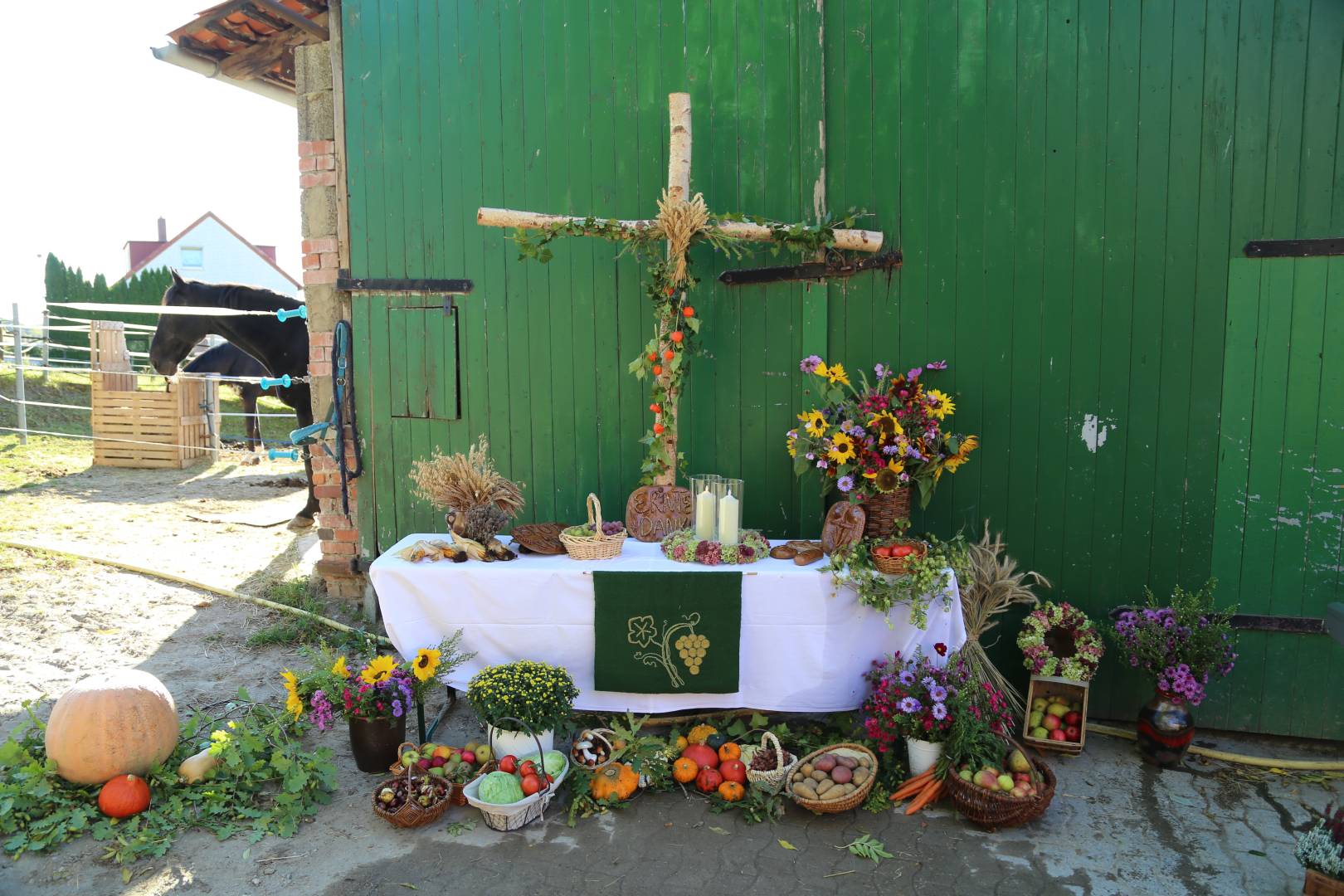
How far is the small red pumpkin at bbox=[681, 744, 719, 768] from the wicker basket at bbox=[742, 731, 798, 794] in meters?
0.13

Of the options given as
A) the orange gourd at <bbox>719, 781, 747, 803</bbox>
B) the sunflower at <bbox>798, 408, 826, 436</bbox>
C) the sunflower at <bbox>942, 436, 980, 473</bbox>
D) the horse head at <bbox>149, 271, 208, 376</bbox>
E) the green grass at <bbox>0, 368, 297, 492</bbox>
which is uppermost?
the horse head at <bbox>149, 271, 208, 376</bbox>

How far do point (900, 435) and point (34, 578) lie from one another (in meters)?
5.56

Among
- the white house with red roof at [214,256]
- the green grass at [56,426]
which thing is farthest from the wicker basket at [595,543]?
the white house with red roof at [214,256]

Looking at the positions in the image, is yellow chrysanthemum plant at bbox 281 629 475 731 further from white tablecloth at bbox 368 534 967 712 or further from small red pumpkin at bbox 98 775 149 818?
small red pumpkin at bbox 98 775 149 818

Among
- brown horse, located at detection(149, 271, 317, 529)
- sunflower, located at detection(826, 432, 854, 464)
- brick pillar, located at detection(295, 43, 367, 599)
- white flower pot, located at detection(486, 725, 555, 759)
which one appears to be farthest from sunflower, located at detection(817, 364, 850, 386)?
brown horse, located at detection(149, 271, 317, 529)

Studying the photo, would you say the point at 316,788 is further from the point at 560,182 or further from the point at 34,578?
the point at 34,578

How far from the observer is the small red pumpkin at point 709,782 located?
3580mm

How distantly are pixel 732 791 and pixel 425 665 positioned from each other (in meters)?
1.32

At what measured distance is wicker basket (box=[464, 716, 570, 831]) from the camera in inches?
130

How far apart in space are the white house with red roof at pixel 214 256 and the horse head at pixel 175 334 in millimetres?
22210

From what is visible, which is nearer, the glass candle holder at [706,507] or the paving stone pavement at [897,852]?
the paving stone pavement at [897,852]

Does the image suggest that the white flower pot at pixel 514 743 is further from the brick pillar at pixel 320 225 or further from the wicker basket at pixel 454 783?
the brick pillar at pixel 320 225

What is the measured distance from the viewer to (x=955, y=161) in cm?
430

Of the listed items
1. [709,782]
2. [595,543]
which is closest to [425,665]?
[595,543]
